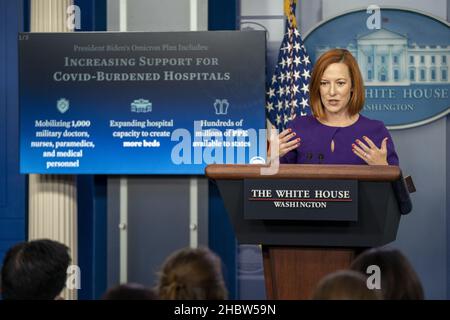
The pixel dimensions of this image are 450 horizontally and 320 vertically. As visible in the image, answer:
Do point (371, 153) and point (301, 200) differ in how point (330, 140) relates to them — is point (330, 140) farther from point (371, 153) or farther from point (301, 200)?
point (301, 200)

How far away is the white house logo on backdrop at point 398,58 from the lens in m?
5.36

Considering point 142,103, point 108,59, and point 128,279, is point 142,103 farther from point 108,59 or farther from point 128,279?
point 128,279

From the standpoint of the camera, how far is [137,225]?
5.62 metres

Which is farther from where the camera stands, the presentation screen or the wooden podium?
the presentation screen

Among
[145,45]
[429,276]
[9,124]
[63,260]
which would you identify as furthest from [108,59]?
[63,260]

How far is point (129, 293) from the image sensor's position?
198cm

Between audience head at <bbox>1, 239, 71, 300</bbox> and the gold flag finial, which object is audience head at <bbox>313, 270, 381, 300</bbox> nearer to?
audience head at <bbox>1, 239, 71, 300</bbox>

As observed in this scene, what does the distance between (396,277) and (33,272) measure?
1.07m

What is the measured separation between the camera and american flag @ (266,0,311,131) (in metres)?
5.18

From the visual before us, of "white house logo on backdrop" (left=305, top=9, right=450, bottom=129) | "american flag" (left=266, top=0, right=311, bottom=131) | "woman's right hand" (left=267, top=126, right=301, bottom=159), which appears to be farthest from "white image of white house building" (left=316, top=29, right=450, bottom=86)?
"woman's right hand" (left=267, top=126, right=301, bottom=159)

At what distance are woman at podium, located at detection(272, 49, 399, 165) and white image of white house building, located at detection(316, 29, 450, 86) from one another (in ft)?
7.43

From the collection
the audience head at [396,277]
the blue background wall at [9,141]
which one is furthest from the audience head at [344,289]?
the blue background wall at [9,141]

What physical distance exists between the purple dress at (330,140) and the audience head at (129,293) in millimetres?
1256

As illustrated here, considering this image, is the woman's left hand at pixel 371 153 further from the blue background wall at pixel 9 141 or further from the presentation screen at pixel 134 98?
the blue background wall at pixel 9 141
